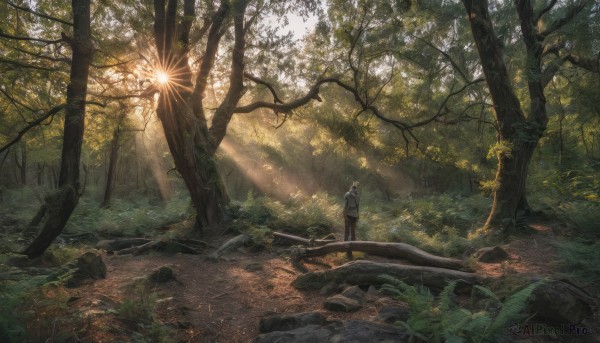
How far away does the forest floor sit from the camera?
4.22m

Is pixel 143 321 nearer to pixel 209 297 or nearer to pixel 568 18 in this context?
pixel 209 297

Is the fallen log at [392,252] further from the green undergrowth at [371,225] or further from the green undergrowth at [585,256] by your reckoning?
the green undergrowth at [585,256]

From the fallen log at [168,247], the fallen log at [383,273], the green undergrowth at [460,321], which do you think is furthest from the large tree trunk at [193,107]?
the green undergrowth at [460,321]

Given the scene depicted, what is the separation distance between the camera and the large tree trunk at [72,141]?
692 centimetres

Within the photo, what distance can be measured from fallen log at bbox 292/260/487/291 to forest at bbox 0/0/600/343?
0.03 metres

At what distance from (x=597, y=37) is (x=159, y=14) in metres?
11.8

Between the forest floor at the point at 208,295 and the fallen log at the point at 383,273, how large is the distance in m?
0.35

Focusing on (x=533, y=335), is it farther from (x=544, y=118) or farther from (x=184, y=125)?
(x=184, y=125)

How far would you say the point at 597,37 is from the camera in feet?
30.3

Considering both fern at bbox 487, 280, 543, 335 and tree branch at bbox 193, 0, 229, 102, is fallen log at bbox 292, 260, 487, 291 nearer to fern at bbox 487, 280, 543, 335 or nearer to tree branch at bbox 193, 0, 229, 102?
fern at bbox 487, 280, 543, 335

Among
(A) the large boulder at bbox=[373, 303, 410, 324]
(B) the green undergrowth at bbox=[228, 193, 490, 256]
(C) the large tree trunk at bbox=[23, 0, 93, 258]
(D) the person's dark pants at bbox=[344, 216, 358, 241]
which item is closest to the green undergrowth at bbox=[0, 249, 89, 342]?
(C) the large tree trunk at bbox=[23, 0, 93, 258]

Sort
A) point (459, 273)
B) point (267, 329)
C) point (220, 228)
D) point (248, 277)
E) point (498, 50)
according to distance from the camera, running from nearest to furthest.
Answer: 1. point (267, 329)
2. point (459, 273)
3. point (248, 277)
4. point (498, 50)
5. point (220, 228)

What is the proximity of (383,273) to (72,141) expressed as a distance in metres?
6.76

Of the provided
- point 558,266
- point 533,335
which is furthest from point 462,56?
point 533,335
